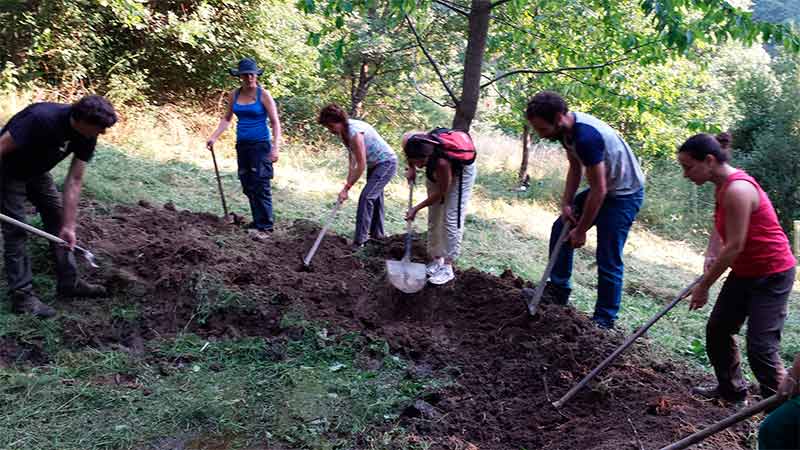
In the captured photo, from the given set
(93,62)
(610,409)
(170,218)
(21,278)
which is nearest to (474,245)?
(170,218)

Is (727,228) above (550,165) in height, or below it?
above

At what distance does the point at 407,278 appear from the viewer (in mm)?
4789

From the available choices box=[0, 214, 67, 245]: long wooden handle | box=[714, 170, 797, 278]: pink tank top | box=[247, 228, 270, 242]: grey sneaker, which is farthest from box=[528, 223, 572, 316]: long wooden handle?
box=[0, 214, 67, 245]: long wooden handle

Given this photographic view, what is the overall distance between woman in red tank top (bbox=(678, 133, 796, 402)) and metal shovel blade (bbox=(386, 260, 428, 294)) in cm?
210

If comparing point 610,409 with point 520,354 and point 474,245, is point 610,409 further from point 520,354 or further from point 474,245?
point 474,245

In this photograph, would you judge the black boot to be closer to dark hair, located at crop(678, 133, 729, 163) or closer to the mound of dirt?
the mound of dirt

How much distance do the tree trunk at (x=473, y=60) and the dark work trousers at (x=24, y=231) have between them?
3.34m

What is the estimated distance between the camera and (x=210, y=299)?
4398 millimetres

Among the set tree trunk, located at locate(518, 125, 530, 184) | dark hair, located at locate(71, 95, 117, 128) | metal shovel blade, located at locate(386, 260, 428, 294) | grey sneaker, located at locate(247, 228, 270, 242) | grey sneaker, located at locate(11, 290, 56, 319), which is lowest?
tree trunk, located at locate(518, 125, 530, 184)

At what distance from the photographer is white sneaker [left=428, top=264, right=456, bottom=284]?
4824 mm

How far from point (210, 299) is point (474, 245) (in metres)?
4.03

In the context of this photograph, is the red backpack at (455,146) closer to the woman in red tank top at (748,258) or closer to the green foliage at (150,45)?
the woman in red tank top at (748,258)

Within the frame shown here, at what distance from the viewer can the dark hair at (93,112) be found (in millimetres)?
3633

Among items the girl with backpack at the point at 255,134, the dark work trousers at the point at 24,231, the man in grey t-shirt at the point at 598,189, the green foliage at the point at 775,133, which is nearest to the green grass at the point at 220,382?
the dark work trousers at the point at 24,231
